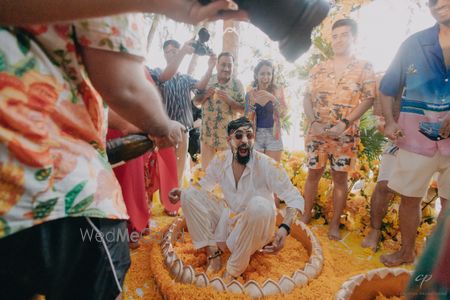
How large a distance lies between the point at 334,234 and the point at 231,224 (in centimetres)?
136

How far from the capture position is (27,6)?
2.07 feet

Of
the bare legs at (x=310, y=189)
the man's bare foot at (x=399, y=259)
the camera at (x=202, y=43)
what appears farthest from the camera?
the bare legs at (x=310, y=189)

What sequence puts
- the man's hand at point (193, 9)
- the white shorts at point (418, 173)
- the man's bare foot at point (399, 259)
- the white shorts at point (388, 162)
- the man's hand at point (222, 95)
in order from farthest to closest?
the man's hand at point (222, 95) → the white shorts at point (388, 162) → the man's bare foot at point (399, 259) → the white shorts at point (418, 173) → the man's hand at point (193, 9)

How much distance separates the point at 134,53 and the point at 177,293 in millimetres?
1822

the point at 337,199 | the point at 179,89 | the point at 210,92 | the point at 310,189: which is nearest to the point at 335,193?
the point at 337,199

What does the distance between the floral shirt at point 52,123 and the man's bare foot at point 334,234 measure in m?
→ 2.99

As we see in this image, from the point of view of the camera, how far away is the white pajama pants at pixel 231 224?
2.34m

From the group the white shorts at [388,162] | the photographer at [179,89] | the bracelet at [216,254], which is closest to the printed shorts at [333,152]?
the white shorts at [388,162]

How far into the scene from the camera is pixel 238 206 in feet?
9.12

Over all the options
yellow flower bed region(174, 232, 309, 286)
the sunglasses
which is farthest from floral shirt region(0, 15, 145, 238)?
the sunglasses

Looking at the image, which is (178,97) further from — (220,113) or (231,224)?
(231,224)

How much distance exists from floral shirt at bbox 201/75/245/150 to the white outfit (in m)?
1.31

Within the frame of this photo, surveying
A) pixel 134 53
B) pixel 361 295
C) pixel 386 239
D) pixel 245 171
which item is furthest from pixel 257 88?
pixel 134 53

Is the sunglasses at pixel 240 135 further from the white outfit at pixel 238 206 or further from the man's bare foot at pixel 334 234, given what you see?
the man's bare foot at pixel 334 234
